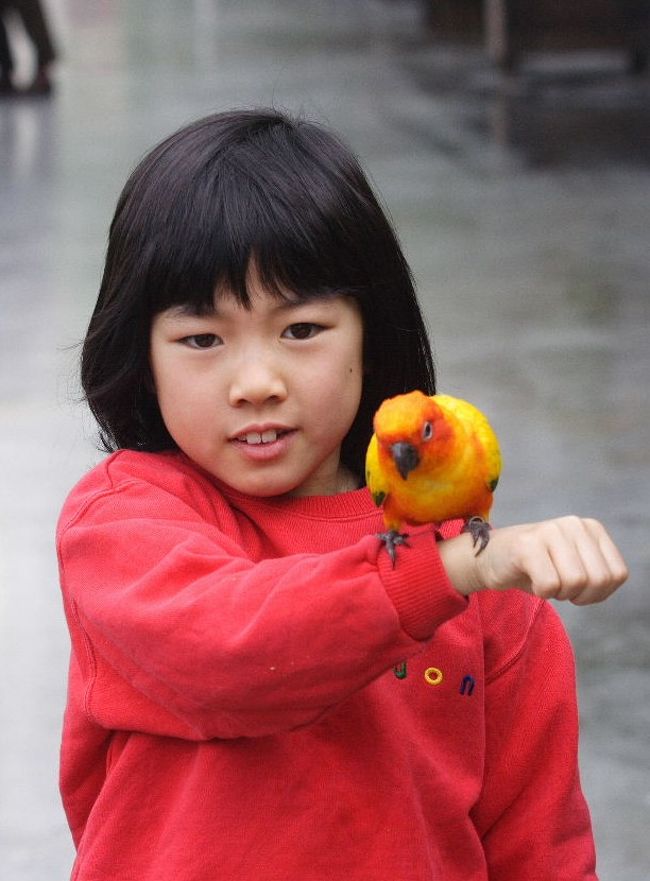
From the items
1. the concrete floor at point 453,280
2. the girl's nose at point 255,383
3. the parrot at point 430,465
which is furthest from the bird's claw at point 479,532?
the concrete floor at point 453,280

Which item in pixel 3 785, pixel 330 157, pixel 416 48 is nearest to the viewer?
pixel 330 157

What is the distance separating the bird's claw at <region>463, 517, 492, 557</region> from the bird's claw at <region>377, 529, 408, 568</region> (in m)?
0.05

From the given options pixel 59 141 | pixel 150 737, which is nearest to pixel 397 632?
pixel 150 737

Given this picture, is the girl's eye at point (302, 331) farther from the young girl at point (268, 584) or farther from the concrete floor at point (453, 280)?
the concrete floor at point (453, 280)

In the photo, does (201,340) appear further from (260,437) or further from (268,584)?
(268,584)

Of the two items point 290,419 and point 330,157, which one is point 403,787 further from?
point 330,157

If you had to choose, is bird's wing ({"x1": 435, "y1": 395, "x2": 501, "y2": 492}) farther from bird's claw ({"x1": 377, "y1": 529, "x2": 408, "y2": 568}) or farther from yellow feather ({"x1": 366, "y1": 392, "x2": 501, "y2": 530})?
bird's claw ({"x1": 377, "y1": 529, "x2": 408, "y2": 568})

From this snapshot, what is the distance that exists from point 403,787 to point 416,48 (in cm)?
1215

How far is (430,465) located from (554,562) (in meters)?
0.14

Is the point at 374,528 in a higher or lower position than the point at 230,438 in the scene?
lower

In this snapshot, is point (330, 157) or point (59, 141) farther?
point (59, 141)

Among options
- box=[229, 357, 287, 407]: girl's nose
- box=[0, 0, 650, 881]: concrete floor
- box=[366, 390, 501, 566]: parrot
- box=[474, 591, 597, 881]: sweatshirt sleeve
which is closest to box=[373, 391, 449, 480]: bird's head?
box=[366, 390, 501, 566]: parrot

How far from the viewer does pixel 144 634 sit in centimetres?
121

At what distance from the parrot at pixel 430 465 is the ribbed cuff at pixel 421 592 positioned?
0.02m
